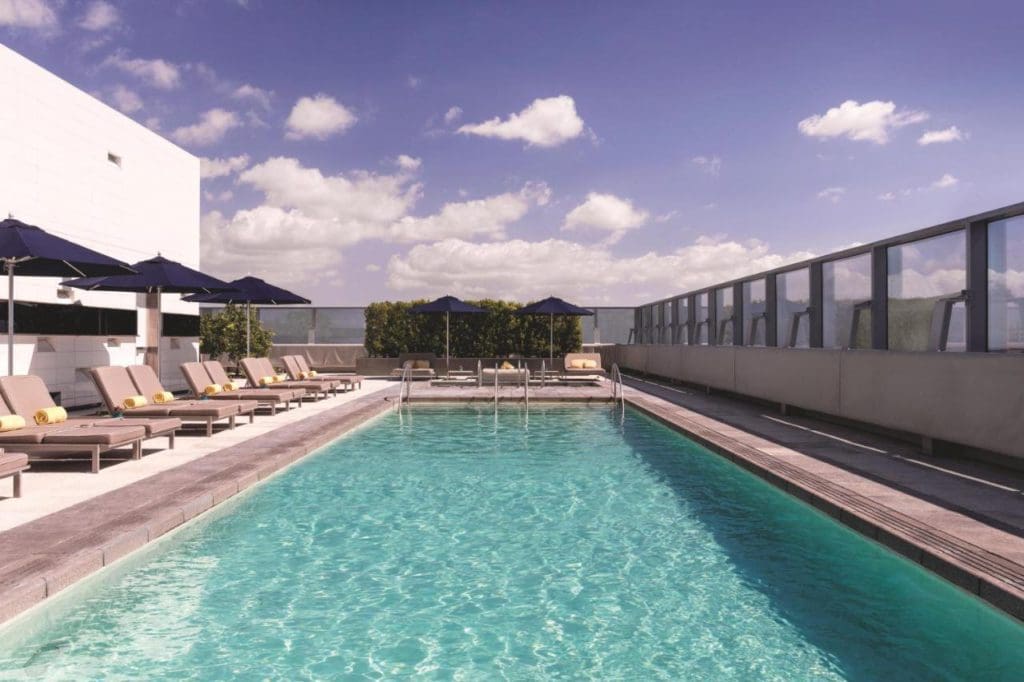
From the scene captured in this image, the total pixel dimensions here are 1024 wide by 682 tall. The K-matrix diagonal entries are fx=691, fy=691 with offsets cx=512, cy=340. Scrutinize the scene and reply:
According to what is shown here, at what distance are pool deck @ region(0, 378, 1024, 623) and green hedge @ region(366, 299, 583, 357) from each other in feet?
43.5

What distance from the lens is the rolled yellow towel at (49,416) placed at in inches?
298

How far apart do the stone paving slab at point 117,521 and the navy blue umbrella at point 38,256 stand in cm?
314

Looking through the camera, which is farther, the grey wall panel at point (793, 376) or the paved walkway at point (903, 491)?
the grey wall panel at point (793, 376)

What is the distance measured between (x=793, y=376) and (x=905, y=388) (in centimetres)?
308

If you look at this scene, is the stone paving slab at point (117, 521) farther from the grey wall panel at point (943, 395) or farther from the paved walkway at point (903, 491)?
the grey wall panel at point (943, 395)

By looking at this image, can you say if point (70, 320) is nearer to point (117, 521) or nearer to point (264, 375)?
point (264, 375)

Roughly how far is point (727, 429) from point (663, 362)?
32.7ft

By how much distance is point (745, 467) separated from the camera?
7355 millimetres

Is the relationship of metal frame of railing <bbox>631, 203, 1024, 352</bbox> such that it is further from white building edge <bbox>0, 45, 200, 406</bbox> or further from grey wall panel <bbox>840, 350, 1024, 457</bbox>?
white building edge <bbox>0, 45, 200, 406</bbox>

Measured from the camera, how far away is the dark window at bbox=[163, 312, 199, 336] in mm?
16766

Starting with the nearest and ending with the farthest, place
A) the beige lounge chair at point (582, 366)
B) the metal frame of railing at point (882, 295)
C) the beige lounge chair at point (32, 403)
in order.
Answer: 1. the metal frame of railing at point (882, 295)
2. the beige lounge chair at point (32, 403)
3. the beige lounge chair at point (582, 366)

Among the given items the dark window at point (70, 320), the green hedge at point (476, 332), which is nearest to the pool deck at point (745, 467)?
the dark window at point (70, 320)

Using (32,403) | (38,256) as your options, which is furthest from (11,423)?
(38,256)

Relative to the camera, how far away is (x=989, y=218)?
6930 millimetres
